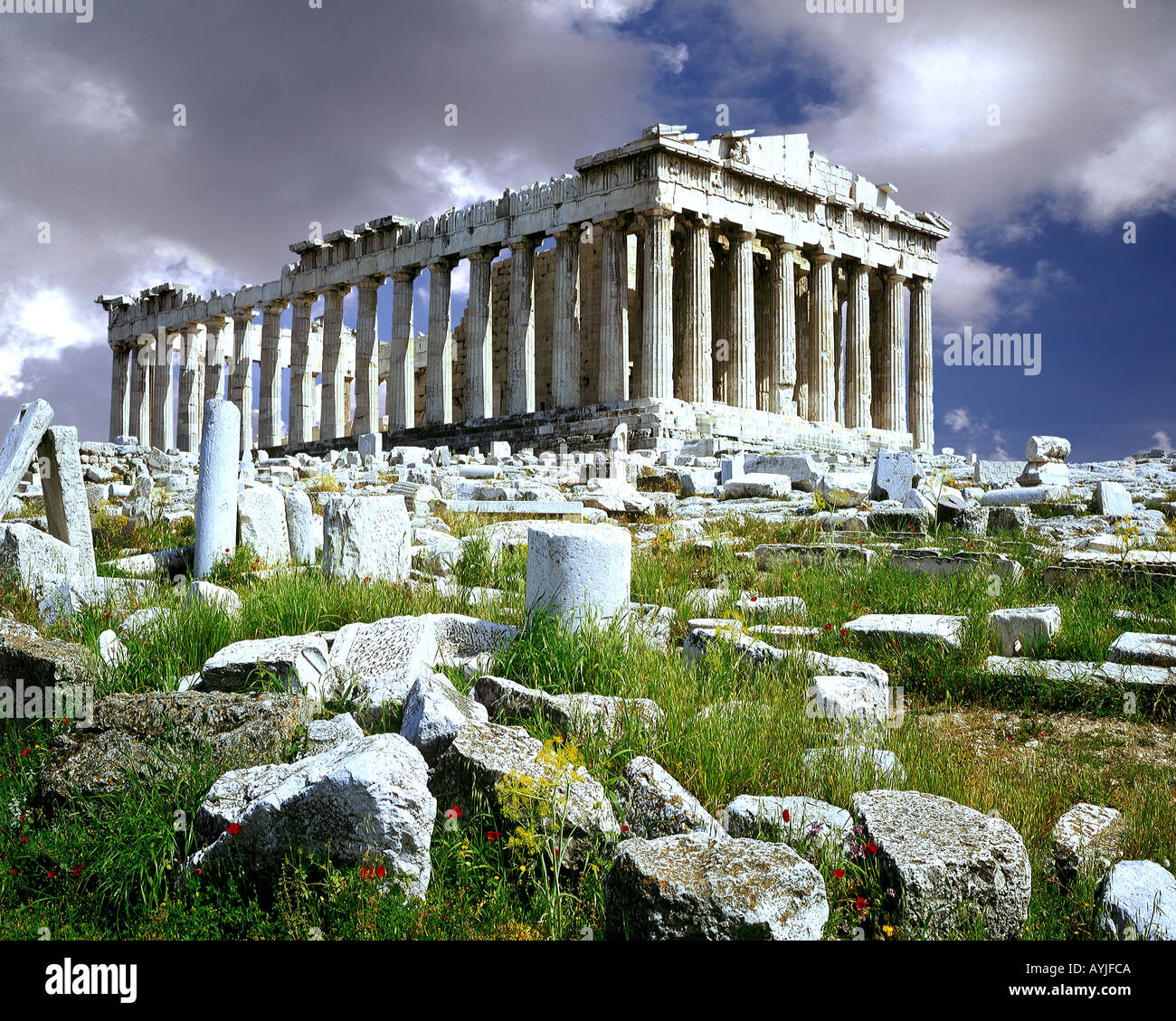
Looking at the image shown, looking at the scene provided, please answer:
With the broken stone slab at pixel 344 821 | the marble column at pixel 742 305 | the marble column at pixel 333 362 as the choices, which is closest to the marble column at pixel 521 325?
the marble column at pixel 742 305

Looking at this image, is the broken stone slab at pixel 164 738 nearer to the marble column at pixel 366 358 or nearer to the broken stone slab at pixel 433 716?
the broken stone slab at pixel 433 716

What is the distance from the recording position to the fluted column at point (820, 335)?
32750mm

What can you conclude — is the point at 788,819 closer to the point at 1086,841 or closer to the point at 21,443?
the point at 1086,841

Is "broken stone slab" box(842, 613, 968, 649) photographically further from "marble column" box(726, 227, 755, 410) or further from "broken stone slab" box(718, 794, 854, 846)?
"marble column" box(726, 227, 755, 410)

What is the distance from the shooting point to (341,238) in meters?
37.4

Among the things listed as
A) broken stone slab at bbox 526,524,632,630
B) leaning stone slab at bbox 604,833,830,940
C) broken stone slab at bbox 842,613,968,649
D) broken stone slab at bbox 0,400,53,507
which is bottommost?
leaning stone slab at bbox 604,833,830,940

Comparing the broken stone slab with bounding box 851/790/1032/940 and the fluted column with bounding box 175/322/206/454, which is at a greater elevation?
the fluted column with bounding box 175/322/206/454

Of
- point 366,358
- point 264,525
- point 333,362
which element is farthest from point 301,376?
point 264,525

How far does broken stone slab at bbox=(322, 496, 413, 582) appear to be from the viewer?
25.2 ft

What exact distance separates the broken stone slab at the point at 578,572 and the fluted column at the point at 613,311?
76.4 ft

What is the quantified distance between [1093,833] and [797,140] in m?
30.4

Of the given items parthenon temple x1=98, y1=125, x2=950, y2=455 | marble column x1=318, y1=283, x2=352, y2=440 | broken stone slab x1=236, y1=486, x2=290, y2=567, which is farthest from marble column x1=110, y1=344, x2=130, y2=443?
broken stone slab x1=236, y1=486, x2=290, y2=567

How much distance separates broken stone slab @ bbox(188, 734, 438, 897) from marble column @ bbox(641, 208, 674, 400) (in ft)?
81.5

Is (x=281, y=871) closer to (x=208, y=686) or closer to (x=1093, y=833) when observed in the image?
(x=208, y=686)
